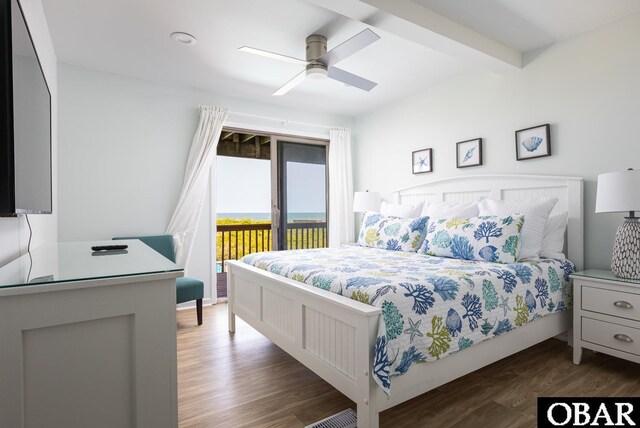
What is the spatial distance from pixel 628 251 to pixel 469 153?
165cm

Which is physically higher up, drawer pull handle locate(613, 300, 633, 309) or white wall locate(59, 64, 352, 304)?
white wall locate(59, 64, 352, 304)

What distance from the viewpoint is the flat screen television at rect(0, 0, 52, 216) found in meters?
1.02

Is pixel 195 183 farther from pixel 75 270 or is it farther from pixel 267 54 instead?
pixel 75 270

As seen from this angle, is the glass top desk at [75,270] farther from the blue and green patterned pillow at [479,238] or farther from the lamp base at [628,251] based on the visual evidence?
the lamp base at [628,251]

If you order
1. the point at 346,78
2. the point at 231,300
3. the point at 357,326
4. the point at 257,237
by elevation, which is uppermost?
the point at 346,78

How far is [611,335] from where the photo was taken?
228 centimetres

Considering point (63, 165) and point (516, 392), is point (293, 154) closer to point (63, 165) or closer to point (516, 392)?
point (63, 165)

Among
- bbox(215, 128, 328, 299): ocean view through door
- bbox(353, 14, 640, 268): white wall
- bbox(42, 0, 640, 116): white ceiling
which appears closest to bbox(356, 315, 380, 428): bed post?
bbox(42, 0, 640, 116): white ceiling

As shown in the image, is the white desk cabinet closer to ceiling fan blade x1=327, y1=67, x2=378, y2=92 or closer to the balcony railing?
ceiling fan blade x1=327, y1=67, x2=378, y2=92

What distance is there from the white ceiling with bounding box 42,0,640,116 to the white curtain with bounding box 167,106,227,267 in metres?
0.49

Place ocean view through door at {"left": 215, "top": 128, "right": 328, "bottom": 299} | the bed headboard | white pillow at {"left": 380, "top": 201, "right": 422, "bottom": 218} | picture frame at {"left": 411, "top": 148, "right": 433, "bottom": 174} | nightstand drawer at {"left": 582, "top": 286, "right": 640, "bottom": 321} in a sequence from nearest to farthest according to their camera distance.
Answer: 1. nightstand drawer at {"left": 582, "top": 286, "right": 640, "bottom": 321}
2. the bed headboard
3. white pillow at {"left": 380, "top": 201, "right": 422, "bottom": 218}
4. picture frame at {"left": 411, "top": 148, "right": 433, "bottom": 174}
5. ocean view through door at {"left": 215, "top": 128, "right": 328, "bottom": 299}

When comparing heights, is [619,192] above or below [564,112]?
below

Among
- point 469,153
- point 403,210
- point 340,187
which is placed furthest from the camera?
point 340,187

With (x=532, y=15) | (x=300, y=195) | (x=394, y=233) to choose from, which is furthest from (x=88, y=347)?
(x=300, y=195)
